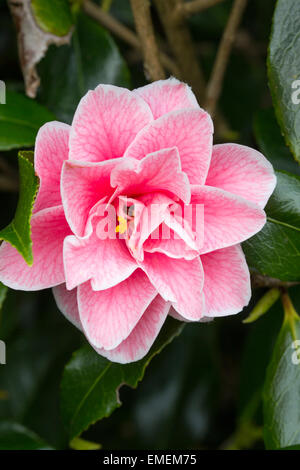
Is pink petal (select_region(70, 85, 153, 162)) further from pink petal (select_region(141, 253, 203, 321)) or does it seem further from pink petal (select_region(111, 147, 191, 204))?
pink petal (select_region(141, 253, 203, 321))

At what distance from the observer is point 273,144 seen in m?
1.17

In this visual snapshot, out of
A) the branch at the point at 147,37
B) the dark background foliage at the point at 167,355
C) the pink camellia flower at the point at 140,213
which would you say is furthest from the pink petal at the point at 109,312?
the dark background foliage at the point at 167,355

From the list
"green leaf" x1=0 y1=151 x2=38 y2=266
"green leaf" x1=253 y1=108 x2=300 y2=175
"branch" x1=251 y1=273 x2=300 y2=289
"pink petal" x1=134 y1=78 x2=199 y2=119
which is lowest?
"branch" x1=251 y1=273 x2=300 y2=289

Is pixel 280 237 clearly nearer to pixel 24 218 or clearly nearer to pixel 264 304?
pixel 264 304

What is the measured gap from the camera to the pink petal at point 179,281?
0.79 metres

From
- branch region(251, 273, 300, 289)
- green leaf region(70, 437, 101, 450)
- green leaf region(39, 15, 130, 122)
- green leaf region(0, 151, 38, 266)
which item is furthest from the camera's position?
green leaf region(39, 15, 130, 122)

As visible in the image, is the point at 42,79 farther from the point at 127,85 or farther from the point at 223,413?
the point at 223,413

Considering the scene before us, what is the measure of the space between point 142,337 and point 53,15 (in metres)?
0.60

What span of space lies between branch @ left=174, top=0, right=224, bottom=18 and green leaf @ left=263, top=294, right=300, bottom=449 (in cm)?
57

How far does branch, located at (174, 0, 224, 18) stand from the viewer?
115cm

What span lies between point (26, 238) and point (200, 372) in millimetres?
947

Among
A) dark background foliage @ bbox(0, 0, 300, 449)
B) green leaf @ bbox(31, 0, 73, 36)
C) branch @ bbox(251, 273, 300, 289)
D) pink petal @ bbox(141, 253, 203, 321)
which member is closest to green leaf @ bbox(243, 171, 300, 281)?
branch @ bbox(251, 273, 300, 289)

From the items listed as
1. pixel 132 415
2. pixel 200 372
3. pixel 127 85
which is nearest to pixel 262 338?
pixel 200 372

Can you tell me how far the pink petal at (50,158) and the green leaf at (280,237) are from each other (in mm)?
299
